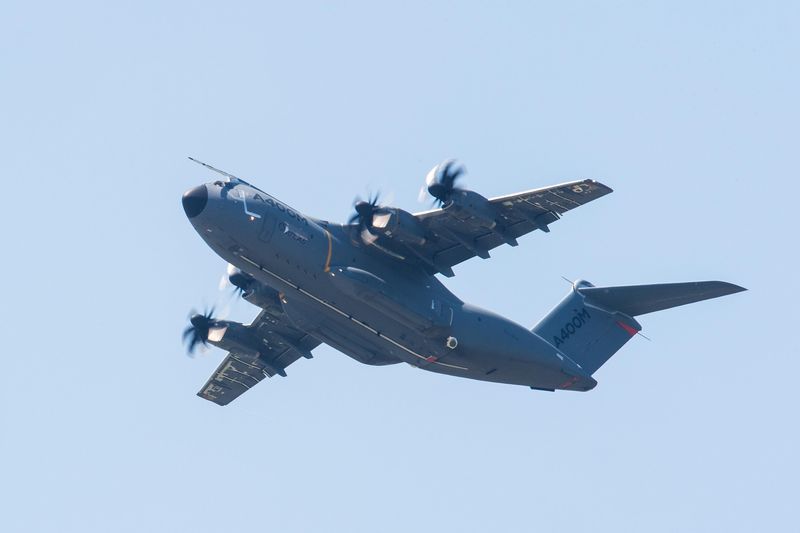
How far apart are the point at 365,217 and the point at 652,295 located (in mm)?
8621

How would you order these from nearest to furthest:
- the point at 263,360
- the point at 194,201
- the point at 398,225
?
the point at 194,201
the point at 398,225
the point at 263,360

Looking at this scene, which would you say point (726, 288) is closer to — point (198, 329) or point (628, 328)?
point (628, 328)

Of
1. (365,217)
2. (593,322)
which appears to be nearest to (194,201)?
(365,217)

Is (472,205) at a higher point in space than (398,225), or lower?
higher

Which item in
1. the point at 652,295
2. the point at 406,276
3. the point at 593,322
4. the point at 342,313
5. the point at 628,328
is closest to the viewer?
the point at 342,313

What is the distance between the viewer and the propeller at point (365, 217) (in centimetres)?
3319

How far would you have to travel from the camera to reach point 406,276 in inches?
1339

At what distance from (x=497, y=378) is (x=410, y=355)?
2.50 m

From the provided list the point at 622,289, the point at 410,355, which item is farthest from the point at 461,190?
the point at 622,289

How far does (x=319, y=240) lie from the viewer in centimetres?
3278

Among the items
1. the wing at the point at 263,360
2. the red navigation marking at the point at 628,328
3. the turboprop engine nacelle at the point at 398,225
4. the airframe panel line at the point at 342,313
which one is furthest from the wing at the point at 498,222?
the red navigation marking at the point at 628,328

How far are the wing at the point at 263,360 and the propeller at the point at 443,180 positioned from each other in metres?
7.06

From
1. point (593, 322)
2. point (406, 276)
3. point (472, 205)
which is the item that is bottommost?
point (406, 276)

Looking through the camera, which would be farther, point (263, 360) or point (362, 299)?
point (263, 360)
